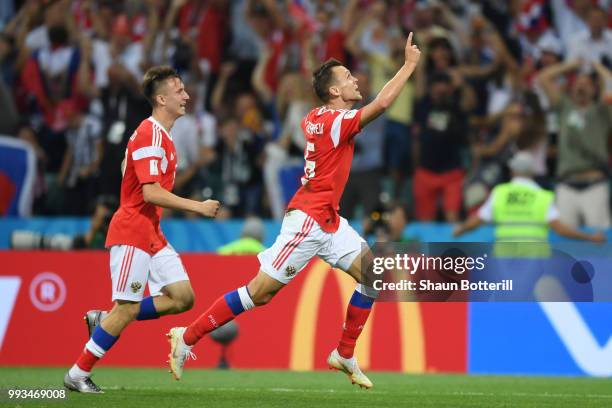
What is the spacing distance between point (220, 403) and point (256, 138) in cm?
851

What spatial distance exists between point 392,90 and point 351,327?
1989 mm

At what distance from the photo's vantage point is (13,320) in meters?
14.1

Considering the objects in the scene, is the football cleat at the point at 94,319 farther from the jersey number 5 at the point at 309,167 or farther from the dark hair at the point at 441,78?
the dark hair at the point at 441,78

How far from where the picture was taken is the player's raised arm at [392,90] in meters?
9.34

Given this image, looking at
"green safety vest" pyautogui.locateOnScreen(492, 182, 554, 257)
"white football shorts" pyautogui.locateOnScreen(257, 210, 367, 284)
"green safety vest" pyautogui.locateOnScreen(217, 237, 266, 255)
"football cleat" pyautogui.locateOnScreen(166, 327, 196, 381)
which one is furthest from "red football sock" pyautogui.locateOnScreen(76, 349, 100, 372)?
"green safety vest" pyautogui.locateOnScreen(492, 182, 554, 257)

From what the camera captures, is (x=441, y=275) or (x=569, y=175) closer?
(x=441, y=275)

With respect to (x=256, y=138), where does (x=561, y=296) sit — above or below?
below

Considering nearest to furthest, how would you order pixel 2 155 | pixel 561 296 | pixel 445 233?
pixel 561 296 → pixel 445 233 → pixel 2 155

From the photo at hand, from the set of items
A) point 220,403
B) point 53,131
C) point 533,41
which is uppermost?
point 533,41

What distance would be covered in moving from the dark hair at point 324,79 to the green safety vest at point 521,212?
15.3 feet

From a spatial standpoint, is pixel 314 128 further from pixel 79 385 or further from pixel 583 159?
pixel 583 159

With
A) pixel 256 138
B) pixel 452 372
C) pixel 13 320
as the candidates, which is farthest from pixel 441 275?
pixel 256 138

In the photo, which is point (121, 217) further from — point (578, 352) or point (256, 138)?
point (256, 138)

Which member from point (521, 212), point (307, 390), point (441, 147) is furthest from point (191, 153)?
point (307, 390)
